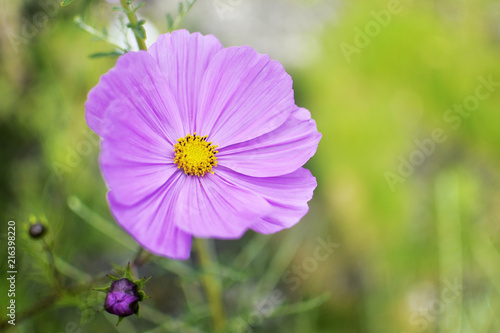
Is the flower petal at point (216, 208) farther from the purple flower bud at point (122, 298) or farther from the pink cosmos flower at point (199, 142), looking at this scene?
the purple flower bud at point (122, 298)

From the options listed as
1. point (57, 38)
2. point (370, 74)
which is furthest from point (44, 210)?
point (370, 74)

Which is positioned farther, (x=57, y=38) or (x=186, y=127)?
(x=57, y=38)

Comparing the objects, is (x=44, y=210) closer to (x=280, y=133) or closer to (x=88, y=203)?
(x=88, y=203)


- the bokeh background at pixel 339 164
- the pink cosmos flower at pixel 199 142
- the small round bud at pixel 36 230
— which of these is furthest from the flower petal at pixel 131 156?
the bokeh background at pixel 339 164

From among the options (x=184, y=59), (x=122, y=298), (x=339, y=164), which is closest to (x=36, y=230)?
(x=122, y=298)

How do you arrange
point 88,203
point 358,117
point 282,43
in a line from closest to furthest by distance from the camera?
point 88,203 < point 358,117 < point 282,43

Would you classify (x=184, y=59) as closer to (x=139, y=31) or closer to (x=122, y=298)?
(x=139, y=31)
